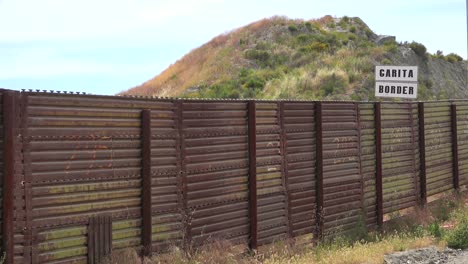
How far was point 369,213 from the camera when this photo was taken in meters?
12.2

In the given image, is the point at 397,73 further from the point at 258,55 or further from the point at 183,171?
the point at 258,55

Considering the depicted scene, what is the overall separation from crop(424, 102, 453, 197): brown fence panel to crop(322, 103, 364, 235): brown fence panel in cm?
356

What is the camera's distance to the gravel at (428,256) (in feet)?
30.6

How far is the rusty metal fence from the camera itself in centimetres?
619

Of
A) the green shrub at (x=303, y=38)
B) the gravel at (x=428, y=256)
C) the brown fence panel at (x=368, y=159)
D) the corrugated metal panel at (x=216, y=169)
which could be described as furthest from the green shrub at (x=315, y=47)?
the corrugated metal panel at (x=216, y=169)

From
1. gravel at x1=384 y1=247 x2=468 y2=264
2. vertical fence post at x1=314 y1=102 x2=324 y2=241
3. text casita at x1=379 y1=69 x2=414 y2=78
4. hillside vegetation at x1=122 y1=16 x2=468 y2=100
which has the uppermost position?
hillside vegetation at x1=122 y1=16 x2=468 y2=100

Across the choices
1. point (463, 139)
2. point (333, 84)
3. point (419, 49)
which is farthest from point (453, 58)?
point (463, 139)

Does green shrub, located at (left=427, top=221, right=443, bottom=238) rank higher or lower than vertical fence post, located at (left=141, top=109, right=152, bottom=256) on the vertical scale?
lower

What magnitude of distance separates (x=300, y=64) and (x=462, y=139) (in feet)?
111

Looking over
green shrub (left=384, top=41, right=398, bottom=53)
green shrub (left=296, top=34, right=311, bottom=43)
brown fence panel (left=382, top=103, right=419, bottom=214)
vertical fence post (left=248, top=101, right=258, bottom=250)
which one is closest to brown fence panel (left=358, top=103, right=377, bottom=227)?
brown fence panel (left=382, top=103, right=419, bottom=214)

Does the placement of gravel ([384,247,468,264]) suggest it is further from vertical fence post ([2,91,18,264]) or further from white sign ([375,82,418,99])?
vertical fence post ([2,91,18,264])

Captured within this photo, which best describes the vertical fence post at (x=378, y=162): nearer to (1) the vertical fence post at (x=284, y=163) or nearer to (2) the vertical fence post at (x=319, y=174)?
(2) the vertical fence post at (x=319, y=174)

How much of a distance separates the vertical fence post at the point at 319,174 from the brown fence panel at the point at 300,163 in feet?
0.23

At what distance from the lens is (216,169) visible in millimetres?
8555
